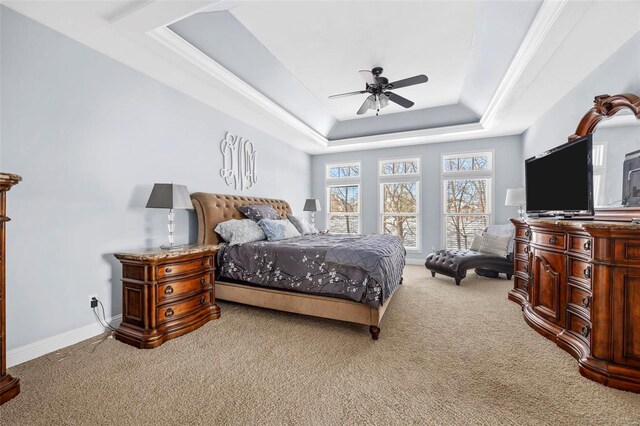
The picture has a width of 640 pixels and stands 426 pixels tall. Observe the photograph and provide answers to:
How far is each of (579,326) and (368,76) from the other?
307 centimetres

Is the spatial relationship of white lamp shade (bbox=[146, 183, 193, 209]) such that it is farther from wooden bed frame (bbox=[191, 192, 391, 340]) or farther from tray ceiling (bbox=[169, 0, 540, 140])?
tray ceiling (bbox=[169, 0, 540, 140])

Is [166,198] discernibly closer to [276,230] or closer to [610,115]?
[276,230]

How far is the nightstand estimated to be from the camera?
232 cm

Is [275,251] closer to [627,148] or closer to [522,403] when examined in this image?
[522,403]

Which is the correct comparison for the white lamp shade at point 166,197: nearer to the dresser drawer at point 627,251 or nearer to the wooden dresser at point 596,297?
the wooden dresser at point 596,297

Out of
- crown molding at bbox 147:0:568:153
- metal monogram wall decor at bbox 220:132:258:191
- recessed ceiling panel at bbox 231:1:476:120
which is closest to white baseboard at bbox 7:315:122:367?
metal monogram wall decor at bbox 220:132:258:191

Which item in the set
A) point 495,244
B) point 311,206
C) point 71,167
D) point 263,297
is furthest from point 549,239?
point 71,167

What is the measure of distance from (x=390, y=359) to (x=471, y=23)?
3.42m

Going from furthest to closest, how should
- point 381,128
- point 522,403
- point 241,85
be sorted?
1. point 381,128
2. point 241,85
3. point 522,403

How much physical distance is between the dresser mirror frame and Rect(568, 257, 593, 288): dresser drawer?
70cm

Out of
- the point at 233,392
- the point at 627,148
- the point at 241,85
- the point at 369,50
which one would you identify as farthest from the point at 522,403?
the point at 241,85

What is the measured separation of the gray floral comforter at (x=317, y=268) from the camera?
2488 millimetres

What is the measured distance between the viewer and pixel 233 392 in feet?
5.61

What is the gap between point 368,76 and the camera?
325 centimetres
